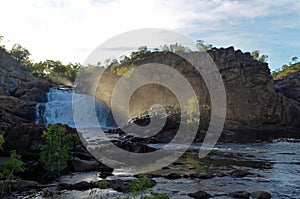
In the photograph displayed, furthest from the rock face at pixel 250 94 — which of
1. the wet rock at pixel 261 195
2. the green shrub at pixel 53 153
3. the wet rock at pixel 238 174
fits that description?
the wet rock at pixel 261 195

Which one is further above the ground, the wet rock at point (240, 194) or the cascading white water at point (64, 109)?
the cascading white water at point (64, 109)

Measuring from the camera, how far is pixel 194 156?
101 ft

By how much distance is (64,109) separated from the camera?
6494 cm

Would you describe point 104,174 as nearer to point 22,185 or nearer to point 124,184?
point 124,184

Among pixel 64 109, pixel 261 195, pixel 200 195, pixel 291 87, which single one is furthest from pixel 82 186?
pixel 291 87

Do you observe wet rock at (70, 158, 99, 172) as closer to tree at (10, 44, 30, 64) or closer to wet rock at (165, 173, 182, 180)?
wet rock at (165, 173, 182, 180)

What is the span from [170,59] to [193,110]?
20.6 m

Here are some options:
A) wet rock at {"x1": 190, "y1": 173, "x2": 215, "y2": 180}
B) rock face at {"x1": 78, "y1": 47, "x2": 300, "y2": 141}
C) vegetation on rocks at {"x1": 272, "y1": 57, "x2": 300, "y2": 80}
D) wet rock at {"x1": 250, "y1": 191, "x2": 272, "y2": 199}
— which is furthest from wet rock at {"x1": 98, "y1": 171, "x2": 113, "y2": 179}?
vegetation on rocks at {"x1": 272, "y1": 57, "x2": 300, "y2": 80}

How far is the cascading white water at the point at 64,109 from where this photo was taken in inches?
2364

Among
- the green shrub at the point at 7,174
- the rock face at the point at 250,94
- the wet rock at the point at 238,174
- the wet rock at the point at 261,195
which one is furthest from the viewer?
the rock face at the point at 250,94

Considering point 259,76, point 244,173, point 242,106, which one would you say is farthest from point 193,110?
point 244,173

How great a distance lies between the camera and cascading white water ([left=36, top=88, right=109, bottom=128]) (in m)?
60.0

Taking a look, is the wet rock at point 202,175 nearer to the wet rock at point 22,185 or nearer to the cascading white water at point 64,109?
the wet rock at point 22,185

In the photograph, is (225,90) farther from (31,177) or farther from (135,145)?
(31,177)
